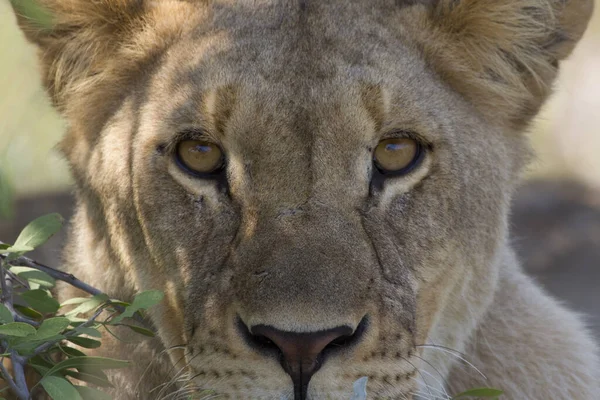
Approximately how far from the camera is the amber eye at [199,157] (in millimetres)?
3615

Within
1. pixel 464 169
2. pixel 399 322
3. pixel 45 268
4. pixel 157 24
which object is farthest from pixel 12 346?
pixel 464 169

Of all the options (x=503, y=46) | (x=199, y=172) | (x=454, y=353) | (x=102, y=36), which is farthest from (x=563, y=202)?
(x=199, y=172)

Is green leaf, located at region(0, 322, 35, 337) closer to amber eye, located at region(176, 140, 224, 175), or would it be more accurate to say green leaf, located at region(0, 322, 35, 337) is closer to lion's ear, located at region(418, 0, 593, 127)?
amber eye, located at region(176, 140, 224, 175)

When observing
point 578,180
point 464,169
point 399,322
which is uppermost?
point 464,169

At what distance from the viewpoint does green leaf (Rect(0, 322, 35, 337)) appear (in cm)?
297

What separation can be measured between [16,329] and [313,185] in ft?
3.37

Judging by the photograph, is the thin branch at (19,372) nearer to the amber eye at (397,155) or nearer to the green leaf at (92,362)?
the green leaf at (92,362)

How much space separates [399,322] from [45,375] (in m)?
1.08

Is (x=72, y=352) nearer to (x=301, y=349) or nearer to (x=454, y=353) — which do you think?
(x=301, y=349)

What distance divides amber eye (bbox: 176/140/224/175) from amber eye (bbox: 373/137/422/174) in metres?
0.53

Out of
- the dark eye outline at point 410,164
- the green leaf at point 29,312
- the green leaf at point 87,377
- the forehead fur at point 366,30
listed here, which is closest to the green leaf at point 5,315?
the green leaf at point 87,377

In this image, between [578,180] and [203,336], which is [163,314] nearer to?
[203,336]

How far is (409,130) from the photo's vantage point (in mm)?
3666

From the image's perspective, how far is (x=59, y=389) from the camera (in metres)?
3.03
